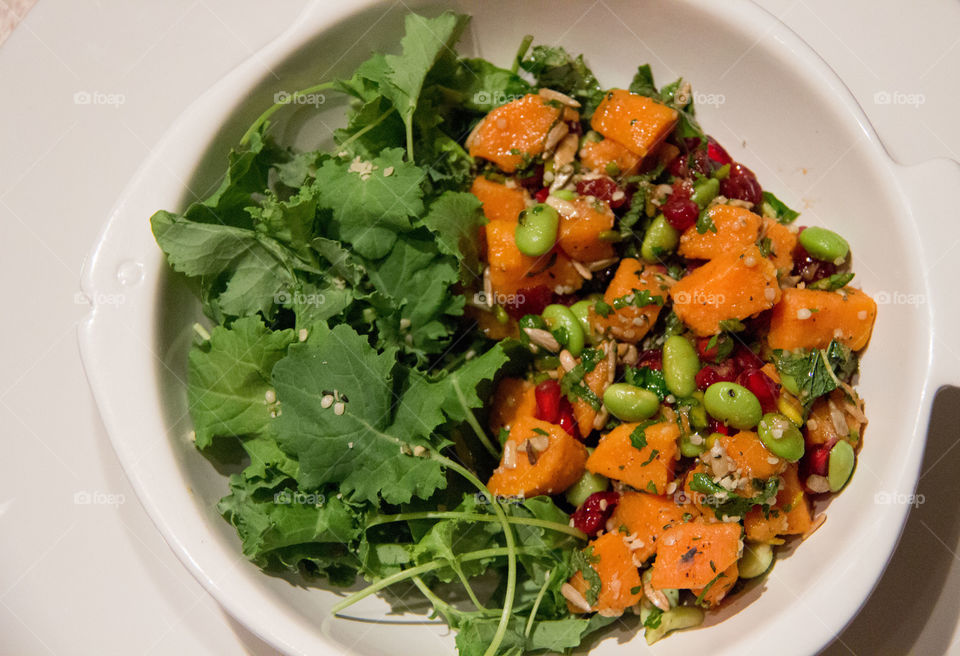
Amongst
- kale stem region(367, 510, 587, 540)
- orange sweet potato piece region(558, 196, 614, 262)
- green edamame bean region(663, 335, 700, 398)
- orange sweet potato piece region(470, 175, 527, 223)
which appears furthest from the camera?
orange sweet potato piece region(470, 175, 527, 223)

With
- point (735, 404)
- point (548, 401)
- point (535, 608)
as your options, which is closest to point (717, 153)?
point (735, 404)

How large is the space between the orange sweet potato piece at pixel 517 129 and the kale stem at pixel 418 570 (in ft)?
3.87

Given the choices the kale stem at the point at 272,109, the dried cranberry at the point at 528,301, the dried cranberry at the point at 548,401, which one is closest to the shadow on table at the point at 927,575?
the dried cranberry at the point at 548,401

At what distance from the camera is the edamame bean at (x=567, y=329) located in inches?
86.4

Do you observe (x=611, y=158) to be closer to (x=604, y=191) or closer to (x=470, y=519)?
(x=604, y=191)

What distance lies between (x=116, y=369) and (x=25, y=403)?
2.06 ft

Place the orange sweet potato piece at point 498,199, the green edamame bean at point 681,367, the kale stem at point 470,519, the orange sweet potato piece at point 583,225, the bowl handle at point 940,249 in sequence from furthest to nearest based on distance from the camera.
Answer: the orange sweet potato piece at point 498,199 → the orange sweet potato piece at point 583,225 → the green edamame bean at point 681,367 → the kale stem at point 470,519 → the bowl handle at point 940,249

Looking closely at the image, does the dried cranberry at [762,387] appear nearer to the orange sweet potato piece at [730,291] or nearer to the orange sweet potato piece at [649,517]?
the orange sweet potato piece at [730,291]

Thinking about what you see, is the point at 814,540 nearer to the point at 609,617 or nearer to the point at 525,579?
the point at 609,617

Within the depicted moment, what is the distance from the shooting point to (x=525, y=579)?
2.19 m

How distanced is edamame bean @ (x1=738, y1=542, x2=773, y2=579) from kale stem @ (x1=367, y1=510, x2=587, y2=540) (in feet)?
1.55

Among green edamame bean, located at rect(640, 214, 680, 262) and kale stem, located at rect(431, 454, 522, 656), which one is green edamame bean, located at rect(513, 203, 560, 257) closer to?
green edamame bean, located at rect(640, 214, 680, 262)

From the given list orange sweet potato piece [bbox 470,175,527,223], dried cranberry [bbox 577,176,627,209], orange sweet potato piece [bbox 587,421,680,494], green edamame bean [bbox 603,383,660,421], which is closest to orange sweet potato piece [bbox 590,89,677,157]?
dried cranberry [bbox 577,176,627,209]

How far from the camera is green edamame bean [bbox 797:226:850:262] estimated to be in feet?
7.00
